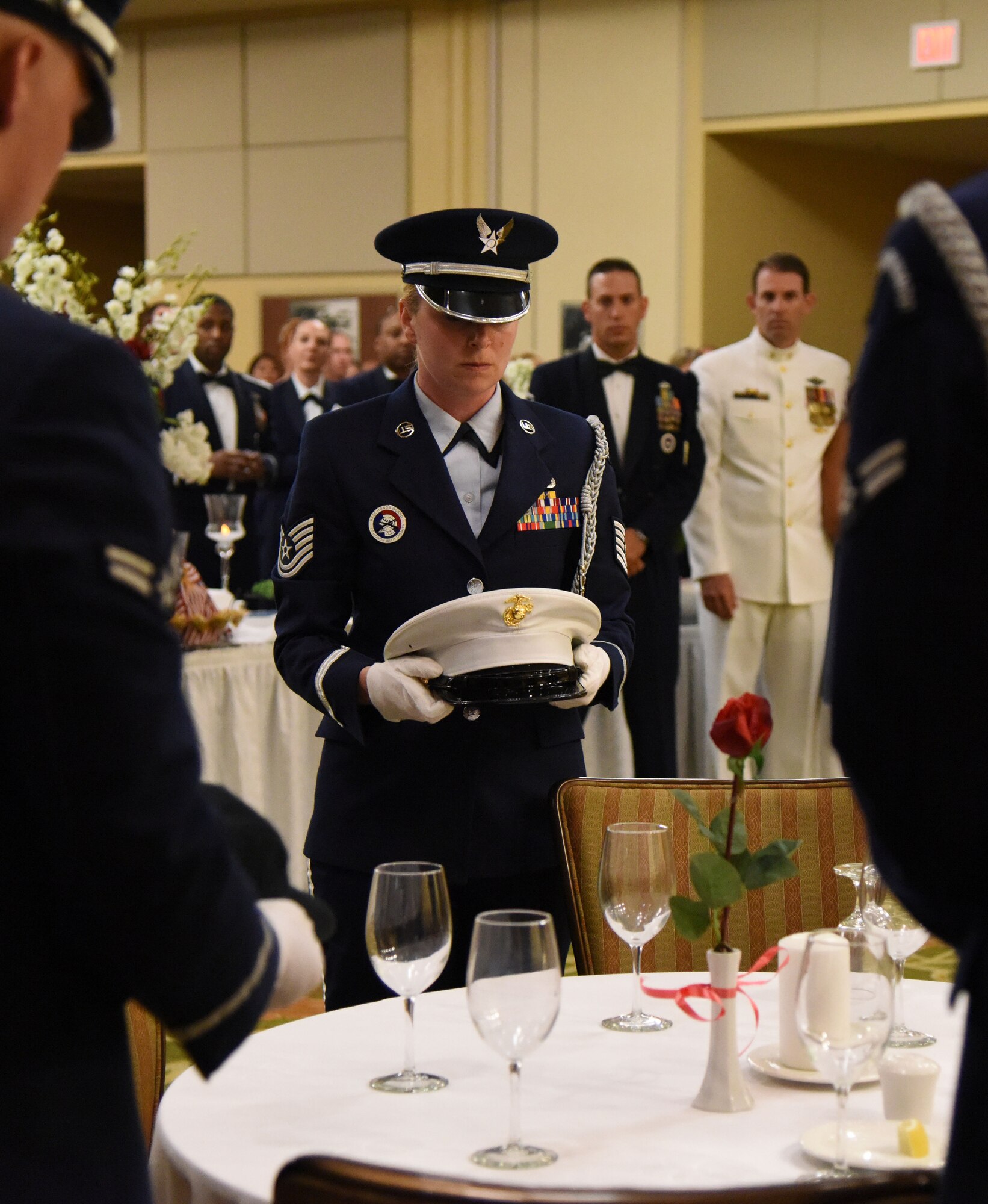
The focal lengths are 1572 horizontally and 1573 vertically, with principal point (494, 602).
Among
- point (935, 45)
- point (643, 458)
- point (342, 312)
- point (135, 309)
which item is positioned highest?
point (935, 45)

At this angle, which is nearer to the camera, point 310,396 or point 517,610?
point 517,610

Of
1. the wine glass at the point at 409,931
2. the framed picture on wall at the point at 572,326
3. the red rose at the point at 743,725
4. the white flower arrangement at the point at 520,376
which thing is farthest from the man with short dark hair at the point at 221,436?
the red rose at the point at 743,725

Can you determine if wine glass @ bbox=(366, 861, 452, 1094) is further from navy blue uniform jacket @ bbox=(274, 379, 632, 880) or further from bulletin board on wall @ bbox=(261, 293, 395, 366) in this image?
bulletin board on wall @ bbox=(261, 293, 395, 366)

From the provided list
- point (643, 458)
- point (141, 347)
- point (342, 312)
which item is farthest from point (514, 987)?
point (342, 312)

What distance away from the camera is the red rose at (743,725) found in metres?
1.38

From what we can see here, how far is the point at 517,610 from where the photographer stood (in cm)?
209

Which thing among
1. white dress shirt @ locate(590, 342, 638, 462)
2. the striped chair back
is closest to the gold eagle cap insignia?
the striped chair back

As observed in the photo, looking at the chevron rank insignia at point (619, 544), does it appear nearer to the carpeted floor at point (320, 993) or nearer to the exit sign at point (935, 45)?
the carpeted floor at point (320, 993)

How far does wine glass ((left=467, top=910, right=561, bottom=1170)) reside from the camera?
48.4 inches

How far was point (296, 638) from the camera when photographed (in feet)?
7.36

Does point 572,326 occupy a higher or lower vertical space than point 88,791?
higher

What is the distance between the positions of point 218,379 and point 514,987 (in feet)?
18.8

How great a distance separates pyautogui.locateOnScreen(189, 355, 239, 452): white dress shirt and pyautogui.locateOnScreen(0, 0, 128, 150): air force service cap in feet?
18.1

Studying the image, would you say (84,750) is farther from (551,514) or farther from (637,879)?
(551,514)
